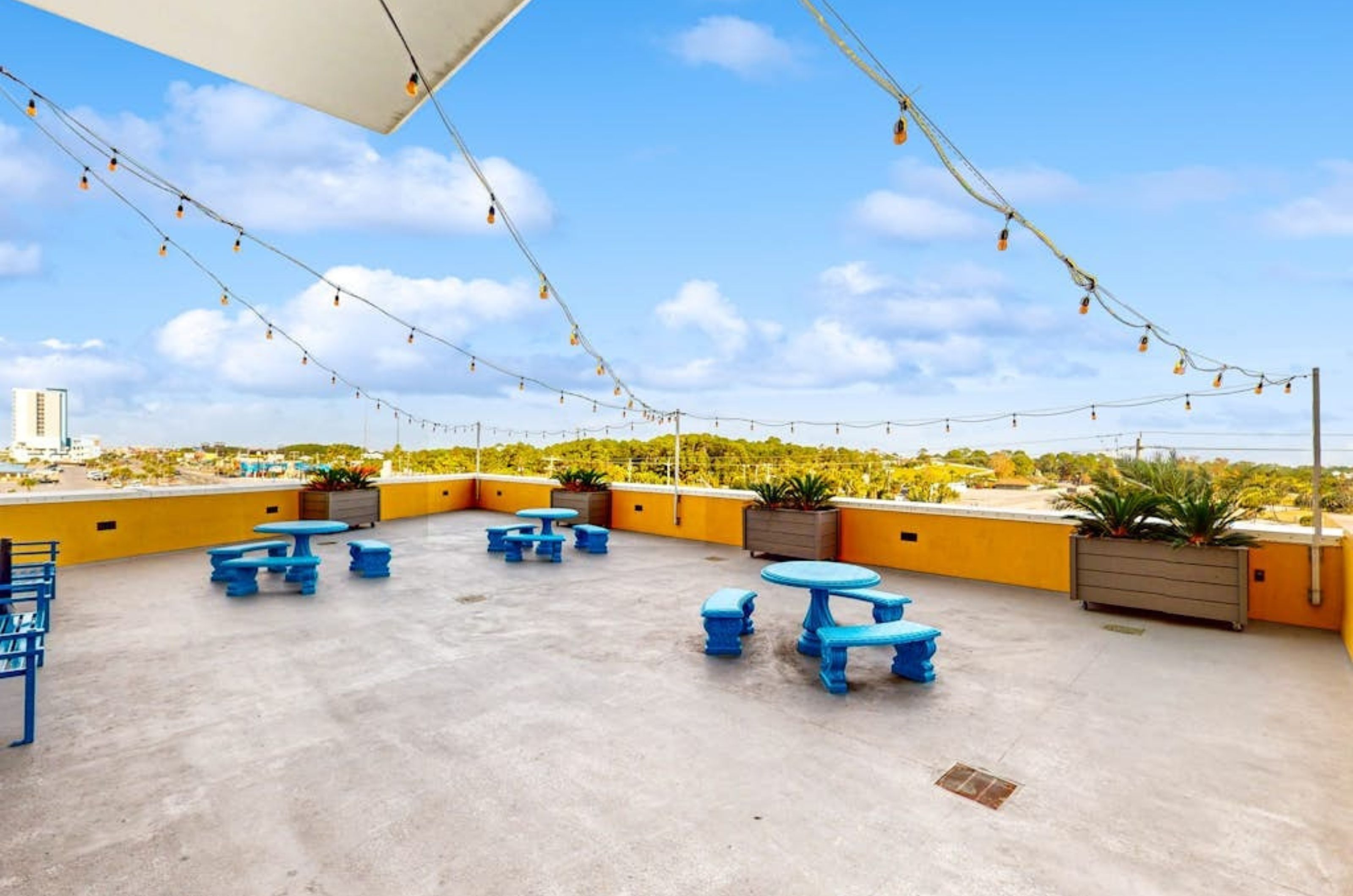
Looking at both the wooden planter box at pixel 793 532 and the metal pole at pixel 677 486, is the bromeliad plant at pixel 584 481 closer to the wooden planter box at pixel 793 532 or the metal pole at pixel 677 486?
the metal pole at pixel 677 486

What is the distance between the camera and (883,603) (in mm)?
4281

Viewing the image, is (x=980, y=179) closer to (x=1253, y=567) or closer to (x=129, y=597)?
(x=1253, y=567)

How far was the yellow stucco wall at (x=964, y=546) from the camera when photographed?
602cm

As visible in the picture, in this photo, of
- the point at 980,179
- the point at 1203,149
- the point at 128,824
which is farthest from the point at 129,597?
the point at 1203,149

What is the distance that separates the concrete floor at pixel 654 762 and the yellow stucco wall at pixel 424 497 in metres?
6.37

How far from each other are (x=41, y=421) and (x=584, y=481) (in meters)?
7.10

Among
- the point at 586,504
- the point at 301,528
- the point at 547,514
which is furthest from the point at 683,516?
the point at 301,528

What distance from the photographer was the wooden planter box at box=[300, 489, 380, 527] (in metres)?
9.42

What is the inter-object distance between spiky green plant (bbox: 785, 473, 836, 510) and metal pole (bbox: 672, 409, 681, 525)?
2.22 meters

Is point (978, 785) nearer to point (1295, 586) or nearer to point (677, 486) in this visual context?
point (1295, 586)

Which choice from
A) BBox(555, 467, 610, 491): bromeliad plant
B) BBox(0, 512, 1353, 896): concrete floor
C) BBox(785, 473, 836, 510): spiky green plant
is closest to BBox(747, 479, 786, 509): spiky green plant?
BBox(785, 473, 836, 510): spiky green plant

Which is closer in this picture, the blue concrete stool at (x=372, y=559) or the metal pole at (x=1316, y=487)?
the metal pole at (x=1316, y=487)

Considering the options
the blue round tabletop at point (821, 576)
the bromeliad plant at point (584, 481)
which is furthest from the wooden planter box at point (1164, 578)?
the bromeliad plant at point (584, 481)

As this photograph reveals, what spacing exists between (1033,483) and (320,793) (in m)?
8.44
